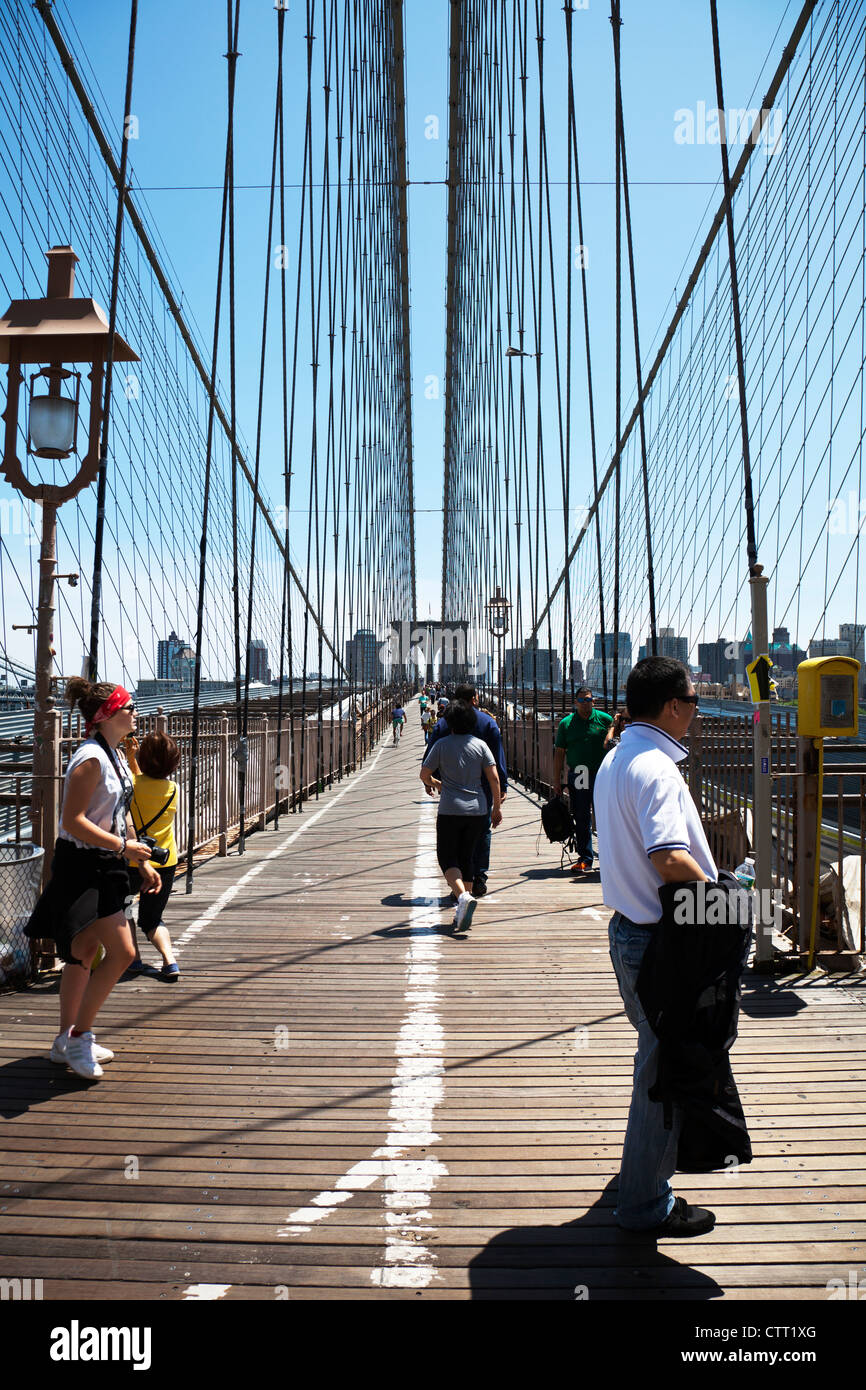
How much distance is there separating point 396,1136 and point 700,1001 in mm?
1081

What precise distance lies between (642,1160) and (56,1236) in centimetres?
123

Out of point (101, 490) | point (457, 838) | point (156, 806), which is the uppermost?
point (101, 490)

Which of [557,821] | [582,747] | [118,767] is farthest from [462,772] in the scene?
[118,767]

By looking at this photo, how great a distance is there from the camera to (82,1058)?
3.14 metres

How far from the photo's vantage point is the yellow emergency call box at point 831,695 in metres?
4.21

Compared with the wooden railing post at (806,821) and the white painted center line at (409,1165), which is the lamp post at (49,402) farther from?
the wooden railing post at (806,821)

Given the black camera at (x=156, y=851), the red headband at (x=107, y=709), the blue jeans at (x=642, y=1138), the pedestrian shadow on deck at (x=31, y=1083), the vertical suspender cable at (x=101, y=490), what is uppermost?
the vertical suspender cable at (x=101, y=490)

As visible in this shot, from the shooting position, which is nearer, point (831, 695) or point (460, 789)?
point (831, 695)

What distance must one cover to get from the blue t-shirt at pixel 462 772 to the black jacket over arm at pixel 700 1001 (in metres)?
3.41

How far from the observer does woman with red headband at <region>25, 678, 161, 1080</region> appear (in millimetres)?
3107

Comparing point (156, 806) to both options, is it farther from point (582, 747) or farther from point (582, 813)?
point (582, 813)

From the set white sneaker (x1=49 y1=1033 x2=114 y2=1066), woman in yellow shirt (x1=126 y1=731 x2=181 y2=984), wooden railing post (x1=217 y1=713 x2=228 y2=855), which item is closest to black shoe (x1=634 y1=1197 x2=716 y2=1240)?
white sneaker (x1=49 y1=1033 x2=114 y2=1066)

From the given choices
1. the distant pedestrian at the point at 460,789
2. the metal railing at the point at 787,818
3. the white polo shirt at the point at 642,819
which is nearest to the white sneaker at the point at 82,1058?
the white polo shirt at the point at 642,819
